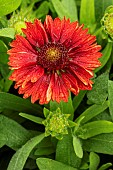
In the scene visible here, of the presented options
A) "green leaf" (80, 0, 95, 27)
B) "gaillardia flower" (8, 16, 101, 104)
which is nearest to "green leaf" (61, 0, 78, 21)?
"green leaf" (80, 0, 95, 27)

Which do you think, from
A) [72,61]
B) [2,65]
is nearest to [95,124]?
[72,61]

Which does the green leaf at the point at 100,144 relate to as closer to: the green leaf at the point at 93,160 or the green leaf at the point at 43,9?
the green leaf at the point at 93,160

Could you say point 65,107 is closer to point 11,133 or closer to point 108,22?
point 11,133

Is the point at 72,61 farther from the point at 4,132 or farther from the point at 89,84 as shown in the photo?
the point at 4,132

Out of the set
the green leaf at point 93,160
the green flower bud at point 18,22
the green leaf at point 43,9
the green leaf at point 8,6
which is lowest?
the green leaf at point 93,160

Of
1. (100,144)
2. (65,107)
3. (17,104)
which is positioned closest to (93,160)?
(100,144)

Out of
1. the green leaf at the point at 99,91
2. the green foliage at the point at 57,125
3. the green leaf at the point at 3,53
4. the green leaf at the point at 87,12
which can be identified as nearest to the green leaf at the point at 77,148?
the green foliage at the point at 57,125

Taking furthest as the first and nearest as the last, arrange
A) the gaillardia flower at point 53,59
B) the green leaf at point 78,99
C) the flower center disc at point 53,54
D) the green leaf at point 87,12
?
1. the green leaf at point 87,12
2. the green leaf at point 78,99
3. the flower center disc at point 53,54
4. the gaillardia flower at point 53,59
